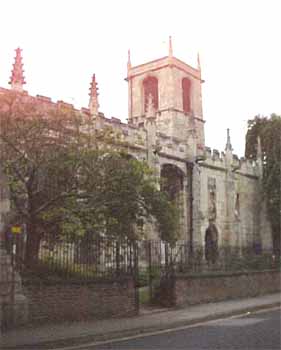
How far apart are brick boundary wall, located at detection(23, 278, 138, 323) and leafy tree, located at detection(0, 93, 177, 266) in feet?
3.88

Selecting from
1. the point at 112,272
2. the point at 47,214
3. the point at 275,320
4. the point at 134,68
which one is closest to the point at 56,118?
the point at 47,214

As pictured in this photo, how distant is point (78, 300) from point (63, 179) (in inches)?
129

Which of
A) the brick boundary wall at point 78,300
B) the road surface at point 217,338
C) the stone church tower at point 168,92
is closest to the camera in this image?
the road surface at point 217,338

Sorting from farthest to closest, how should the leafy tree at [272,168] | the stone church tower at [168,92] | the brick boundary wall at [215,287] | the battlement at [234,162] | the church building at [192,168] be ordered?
the stone church tower at [168,92] → the leafy tree at [272,168] → the battlement at [234,162] → the church building at [192,168] → the brick boundary wall at [215,287]

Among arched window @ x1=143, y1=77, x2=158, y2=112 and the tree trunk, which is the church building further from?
the tree trunk

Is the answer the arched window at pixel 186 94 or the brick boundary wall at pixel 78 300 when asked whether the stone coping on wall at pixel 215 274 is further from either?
the arched window at pixel 186 94

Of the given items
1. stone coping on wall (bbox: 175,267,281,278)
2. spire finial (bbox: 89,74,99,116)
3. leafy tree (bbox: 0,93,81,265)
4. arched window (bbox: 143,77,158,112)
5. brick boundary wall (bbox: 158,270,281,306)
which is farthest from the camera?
arched window (bbox: 143,77,158,112)

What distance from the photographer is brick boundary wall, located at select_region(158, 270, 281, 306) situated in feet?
60.8

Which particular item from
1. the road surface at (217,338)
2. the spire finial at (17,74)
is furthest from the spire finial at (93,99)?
the road surface at (217,338)

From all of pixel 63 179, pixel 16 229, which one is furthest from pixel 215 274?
pixel 16 229

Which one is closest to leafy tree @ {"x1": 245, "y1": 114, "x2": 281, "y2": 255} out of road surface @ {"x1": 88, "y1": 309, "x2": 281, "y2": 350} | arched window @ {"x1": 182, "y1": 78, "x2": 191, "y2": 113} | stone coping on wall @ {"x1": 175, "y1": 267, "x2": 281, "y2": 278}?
arched window @ {"x1": 182, "y1": 78, "x2": 191, "y2": 113}

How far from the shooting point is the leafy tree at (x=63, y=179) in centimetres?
1371

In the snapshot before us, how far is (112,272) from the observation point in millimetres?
16016

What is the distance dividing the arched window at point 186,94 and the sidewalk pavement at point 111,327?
39.3 meters
